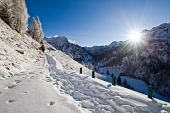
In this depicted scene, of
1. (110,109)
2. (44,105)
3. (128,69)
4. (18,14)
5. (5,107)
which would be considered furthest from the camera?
(128,69)

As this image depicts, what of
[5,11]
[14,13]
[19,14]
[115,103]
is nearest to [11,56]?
[115,103]

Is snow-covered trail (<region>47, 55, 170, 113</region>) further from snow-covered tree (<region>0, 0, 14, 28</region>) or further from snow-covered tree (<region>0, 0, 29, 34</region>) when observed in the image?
snow-covered tree (<region>0, 0, 29, 34</region>)

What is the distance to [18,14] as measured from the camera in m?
28.3

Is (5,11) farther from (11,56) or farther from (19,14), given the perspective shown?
(11,56)

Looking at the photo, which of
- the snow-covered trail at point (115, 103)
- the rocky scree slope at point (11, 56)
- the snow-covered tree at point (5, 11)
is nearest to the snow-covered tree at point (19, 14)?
the snow-covered tree at point (5, 11)

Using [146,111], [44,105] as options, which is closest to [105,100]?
[146,111]

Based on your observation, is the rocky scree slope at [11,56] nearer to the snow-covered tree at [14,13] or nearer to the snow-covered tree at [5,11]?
the snow-covered tree at [5,11]

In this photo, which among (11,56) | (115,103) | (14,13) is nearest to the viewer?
(115,103)

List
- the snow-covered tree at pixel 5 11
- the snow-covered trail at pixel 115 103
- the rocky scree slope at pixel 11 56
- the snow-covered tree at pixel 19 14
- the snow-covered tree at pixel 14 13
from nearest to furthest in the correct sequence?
1. the snow-covered trail at pixel 115 103
2. the rocky scree slope at pixel 11 56
3. the snow-covered tree at pixel 5 11
4. the snow-covered tree at pixel 14 13
5. the snow-covered tree at pixel 19 14

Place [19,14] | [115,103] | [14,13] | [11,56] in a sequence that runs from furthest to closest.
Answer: [19,14] < [14,13] < [11,56] < [115,103]

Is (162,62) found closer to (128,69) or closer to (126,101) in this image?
(128,69)

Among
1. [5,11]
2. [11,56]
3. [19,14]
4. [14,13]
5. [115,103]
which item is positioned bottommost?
[115,103]

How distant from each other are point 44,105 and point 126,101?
3751mm

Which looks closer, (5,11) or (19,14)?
(5,11)
